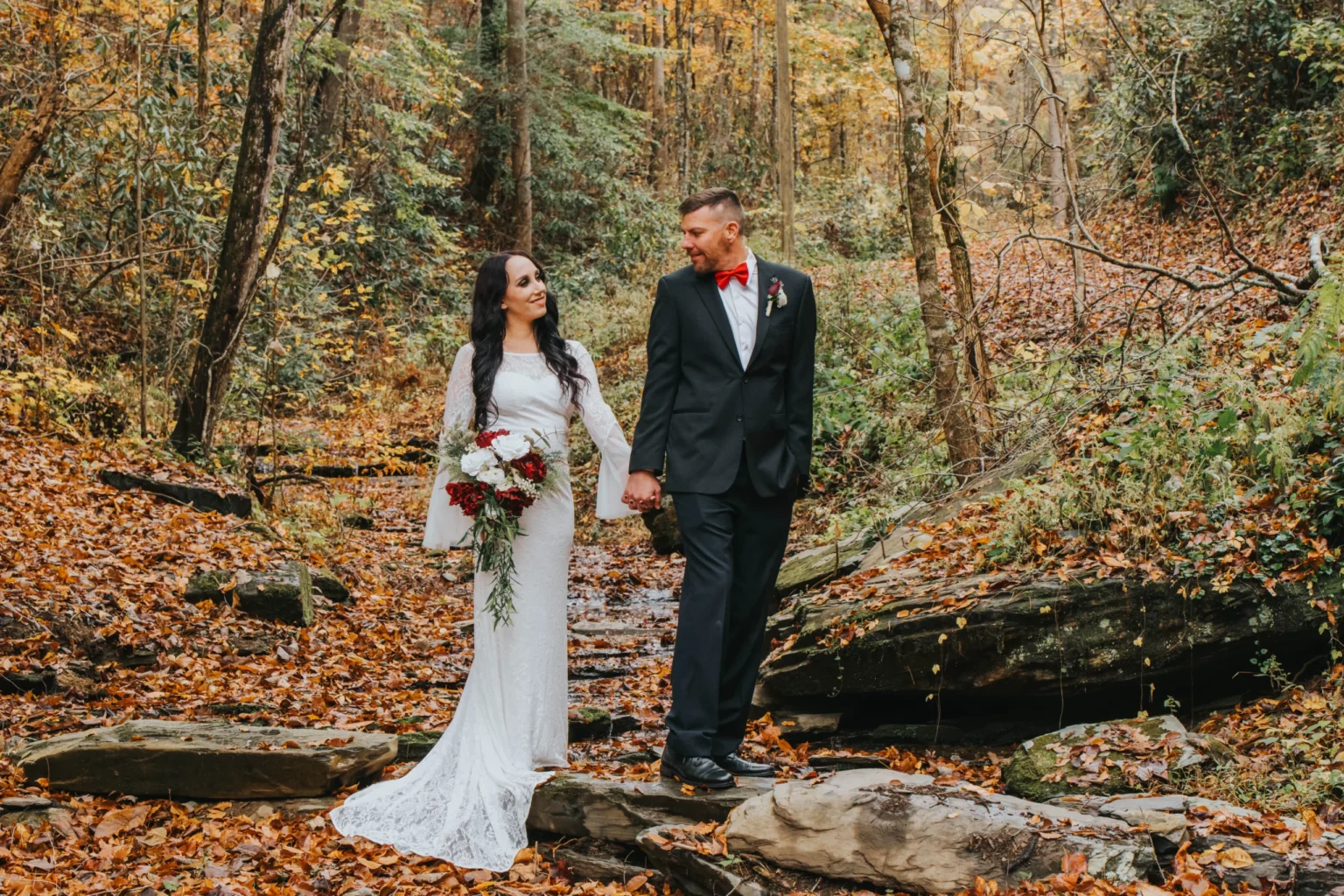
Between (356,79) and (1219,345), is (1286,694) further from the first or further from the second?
(356,79)

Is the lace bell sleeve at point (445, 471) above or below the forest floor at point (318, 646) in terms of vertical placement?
above


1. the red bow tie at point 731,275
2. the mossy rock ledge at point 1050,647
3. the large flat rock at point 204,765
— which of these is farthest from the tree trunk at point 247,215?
the red bow tie at point 731,275

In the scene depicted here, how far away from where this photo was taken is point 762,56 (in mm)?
31578

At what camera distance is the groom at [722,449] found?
4.55m

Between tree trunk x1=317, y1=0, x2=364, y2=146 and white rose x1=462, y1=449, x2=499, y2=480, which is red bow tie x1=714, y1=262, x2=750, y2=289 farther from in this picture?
tree trunk x1=317, y1=0, x2=364, y2=146

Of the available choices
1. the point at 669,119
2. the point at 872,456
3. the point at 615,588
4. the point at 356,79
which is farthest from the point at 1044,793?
the point at 669,119

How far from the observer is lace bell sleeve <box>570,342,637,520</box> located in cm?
529

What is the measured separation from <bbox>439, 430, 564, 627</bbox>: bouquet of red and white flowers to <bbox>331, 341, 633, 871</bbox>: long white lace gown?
0.08m

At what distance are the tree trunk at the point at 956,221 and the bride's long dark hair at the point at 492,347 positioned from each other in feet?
14.0

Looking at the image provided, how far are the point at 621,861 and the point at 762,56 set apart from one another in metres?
29.9

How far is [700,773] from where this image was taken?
15.0 ft

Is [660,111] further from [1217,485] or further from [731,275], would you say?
[731,275]

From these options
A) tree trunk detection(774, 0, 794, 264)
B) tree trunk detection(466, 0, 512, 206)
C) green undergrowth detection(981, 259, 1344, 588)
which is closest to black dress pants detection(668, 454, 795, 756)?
green undergrowth detection(981, 259, 1344, 588)

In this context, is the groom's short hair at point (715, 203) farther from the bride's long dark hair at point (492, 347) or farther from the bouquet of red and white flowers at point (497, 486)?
the bouquet of red and white flowers at point (497, 486)
